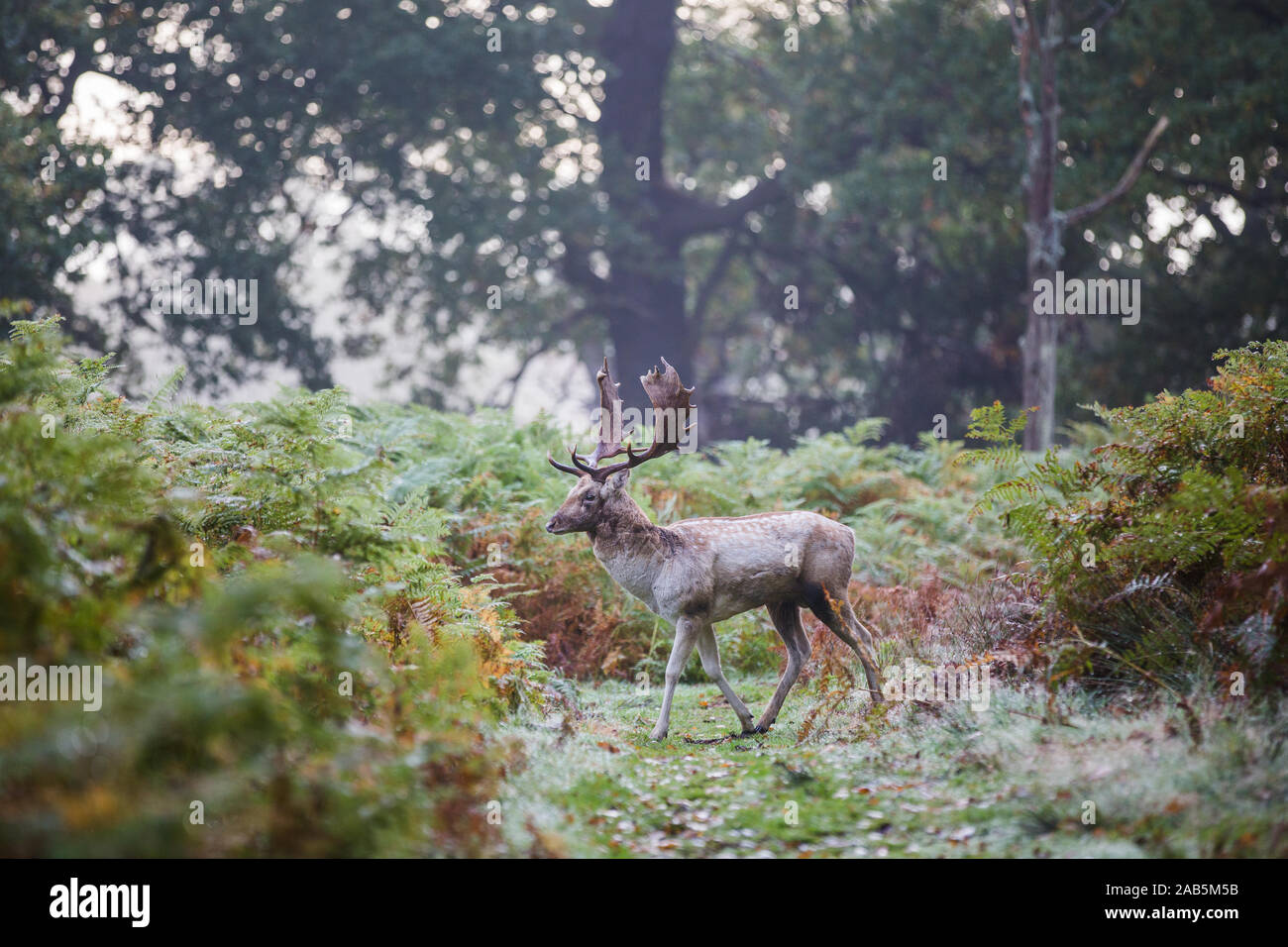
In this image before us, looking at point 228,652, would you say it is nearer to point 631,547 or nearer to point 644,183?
point 631,547

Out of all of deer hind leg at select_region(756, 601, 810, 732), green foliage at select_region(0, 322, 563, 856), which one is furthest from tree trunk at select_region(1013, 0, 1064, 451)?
green foliage at select_region(0, 322, 563, 856)

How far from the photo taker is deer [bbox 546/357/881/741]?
736 centimetres

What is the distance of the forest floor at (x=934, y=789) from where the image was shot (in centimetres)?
472

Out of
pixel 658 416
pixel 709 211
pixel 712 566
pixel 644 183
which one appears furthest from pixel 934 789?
pixel 709 211

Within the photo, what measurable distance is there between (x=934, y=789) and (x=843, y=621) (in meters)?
2.09

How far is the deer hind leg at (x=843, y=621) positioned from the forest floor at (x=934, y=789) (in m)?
0.56

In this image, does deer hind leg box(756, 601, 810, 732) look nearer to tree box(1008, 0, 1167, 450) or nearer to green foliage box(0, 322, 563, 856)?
green foliage box(0, 322, 563, 856)

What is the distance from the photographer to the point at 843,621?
761cm

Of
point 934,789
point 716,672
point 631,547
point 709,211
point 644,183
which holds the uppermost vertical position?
point 644,183

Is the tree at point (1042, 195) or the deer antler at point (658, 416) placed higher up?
the tree at point (1042, 195)

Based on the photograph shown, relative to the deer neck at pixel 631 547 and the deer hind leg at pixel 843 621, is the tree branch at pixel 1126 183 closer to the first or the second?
the deer hind leg at pixel 843 621

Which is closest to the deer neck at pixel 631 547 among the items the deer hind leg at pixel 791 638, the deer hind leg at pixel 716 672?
the deer hind leg at pixel 716 672

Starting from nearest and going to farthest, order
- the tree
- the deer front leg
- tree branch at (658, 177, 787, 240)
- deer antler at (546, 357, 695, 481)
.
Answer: the deer front leg
deer antler at (546, 357, 695, 481)
the tree
tree branch at (658, 177, 787, 240)

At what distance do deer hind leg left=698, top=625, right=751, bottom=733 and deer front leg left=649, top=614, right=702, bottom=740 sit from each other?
0.42ft
